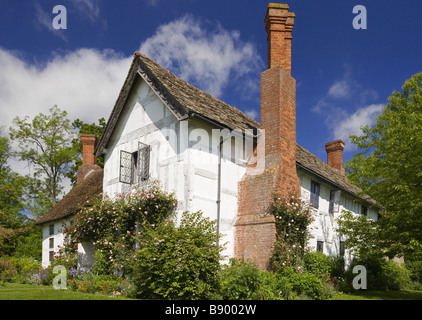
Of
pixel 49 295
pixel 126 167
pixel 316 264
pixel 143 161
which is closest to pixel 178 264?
pixel 49 295

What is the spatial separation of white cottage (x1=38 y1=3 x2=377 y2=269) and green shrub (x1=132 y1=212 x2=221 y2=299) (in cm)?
167

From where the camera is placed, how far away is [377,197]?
14578 mm

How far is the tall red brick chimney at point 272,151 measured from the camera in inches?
528

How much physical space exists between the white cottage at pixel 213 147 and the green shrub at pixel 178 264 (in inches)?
65.6

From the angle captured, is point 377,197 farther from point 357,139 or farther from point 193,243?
point 357,139

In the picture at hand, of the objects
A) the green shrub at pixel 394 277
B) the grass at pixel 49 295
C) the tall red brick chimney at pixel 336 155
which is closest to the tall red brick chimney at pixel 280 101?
the grass at pixel 49 295

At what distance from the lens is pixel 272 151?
14.4 metres

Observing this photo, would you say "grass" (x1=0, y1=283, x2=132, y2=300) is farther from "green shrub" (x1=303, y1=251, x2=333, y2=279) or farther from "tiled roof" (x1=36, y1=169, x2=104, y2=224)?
"tiled roof" (x1=36, y1=169, x2=104, y2=224)

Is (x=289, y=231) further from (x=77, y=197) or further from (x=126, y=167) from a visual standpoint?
(x=77, y=197)

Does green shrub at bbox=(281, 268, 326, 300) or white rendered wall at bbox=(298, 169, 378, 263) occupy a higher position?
white rendered wall at bbox=(298, 169, 378, 263)

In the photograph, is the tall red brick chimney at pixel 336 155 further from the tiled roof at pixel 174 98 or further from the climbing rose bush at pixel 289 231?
the climbing rose bush at pixel 289 231

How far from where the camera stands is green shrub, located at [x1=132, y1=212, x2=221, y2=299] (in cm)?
1033

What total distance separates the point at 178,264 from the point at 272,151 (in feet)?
19.8

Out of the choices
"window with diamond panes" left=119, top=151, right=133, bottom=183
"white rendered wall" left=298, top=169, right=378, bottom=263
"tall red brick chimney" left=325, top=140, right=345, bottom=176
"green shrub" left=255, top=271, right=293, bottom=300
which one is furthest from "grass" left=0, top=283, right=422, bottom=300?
"tall red brick chimney" left=325, top=140, right=345, bottom=176
